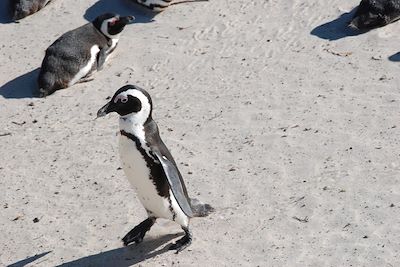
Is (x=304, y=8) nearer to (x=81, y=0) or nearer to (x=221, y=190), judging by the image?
(x=81, y=0)

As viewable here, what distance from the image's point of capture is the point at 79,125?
5.86 metres

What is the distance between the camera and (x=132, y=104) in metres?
4.12

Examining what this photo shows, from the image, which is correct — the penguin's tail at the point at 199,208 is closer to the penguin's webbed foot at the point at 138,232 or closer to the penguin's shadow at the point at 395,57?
the penguin's webbed foot at the point at 138,232

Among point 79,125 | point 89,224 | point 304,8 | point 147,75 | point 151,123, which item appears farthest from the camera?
point 304,8

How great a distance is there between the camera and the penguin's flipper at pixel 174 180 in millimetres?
4148

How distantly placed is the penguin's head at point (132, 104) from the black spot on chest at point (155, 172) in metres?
0.09

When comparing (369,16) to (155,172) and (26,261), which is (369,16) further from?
(26,261)

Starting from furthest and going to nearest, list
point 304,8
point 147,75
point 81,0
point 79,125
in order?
point 81,0 < point 304,8 < point 147,75 < point 79,125

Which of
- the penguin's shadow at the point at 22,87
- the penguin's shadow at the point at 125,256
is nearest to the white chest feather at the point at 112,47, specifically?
the penguin's shadow at the point at 22,87

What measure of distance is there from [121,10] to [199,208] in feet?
10.8

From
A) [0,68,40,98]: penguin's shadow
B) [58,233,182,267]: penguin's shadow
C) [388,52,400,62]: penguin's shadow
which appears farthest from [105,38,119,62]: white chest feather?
[58,233,182,267]: penguin's shadow

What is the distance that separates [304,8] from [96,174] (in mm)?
2660

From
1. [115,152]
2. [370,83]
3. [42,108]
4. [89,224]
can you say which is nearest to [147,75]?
[42,108]

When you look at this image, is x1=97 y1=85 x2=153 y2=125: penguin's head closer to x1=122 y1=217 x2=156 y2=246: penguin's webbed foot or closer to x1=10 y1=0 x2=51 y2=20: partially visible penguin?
x1=122 y1=217 x2=156 y2=246: penguin's webbed foot
